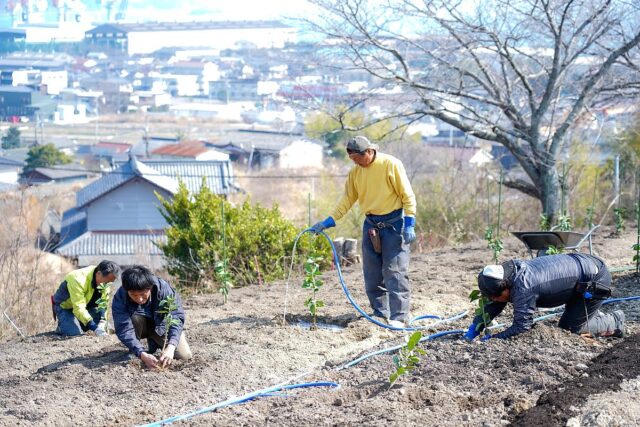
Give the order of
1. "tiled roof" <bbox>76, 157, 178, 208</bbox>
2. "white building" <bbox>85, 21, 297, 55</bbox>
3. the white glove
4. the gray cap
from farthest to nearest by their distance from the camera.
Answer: "white building" <bbox>85, 21, 297, 55</bbox> < "tiled roof" <bbox>76, 157, 178, 208</bbox> < the white glove < the gray cap

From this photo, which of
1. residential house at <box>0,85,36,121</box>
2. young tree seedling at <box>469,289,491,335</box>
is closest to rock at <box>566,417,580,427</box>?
young tree seedling at <box>469,289,491,335</box>

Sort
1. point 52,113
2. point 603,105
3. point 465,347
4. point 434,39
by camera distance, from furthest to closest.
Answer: point 52,113 < point 603,105 < point 434,39 < point 465,347

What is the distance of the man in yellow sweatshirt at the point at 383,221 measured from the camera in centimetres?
771

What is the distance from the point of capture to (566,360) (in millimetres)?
6305

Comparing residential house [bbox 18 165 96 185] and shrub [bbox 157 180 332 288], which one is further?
residential house [bbox 18 165 96 185]

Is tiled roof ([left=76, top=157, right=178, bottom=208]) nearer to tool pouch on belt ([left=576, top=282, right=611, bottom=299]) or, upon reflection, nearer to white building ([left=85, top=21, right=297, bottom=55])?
tool pouch on belt ([left=576, top=282, right=611, bottom=299])

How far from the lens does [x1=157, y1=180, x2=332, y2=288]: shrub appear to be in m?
12.8

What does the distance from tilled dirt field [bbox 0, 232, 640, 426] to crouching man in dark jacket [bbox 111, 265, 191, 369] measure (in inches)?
5.1

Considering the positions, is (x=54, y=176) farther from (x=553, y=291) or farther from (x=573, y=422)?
(x=573, y=422)

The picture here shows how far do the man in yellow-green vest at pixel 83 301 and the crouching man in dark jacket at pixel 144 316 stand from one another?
1.13 meters

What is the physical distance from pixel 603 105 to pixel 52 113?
5719 cm

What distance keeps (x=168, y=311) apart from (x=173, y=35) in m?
149

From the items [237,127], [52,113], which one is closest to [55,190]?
[52,113]

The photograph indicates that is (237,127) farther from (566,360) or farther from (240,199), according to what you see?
(566,360)
